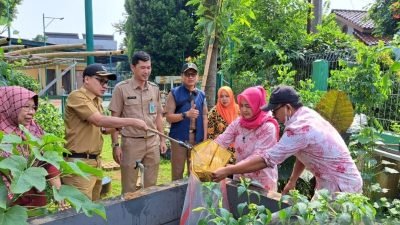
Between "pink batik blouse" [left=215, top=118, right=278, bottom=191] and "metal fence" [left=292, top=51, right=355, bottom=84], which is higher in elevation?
"metal fence" [left=292, top=51, right=355, bottom=84]

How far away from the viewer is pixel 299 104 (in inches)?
91.8

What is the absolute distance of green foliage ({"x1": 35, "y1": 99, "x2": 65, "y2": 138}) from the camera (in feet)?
13.9

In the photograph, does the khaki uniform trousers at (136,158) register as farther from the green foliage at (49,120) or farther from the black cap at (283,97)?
the black cap at (283,97)

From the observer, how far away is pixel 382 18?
494 inches

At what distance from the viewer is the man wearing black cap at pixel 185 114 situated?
3.84m

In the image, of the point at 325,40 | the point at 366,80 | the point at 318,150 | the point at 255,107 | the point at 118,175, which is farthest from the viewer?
the point at 325,40

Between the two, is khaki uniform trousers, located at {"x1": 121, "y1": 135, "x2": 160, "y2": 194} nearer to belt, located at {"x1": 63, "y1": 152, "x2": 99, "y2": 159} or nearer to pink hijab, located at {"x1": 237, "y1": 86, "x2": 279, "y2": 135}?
belt, located at {"x1": 63, "y1": 152, "x2": 99, "y2": 159}

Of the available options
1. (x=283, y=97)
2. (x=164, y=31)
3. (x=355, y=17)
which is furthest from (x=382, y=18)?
(x=283, y=97)

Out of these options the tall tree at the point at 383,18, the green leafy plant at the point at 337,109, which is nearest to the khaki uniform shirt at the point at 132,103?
the green leafy plant at the point at 337,109

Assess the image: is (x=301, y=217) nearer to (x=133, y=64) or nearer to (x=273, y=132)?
(x=273, y=132)

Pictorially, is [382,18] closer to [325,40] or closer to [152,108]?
[325,40]

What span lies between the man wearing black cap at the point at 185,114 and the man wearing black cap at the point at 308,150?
1.54m

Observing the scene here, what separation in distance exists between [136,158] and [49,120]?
4.88 feet

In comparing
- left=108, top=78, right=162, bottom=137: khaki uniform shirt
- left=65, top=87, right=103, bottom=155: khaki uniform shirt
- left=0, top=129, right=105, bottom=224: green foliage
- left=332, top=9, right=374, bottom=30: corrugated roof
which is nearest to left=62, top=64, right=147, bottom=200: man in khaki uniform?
left=65, top=87, right=103, bottom=155: khaki uniform shirt
